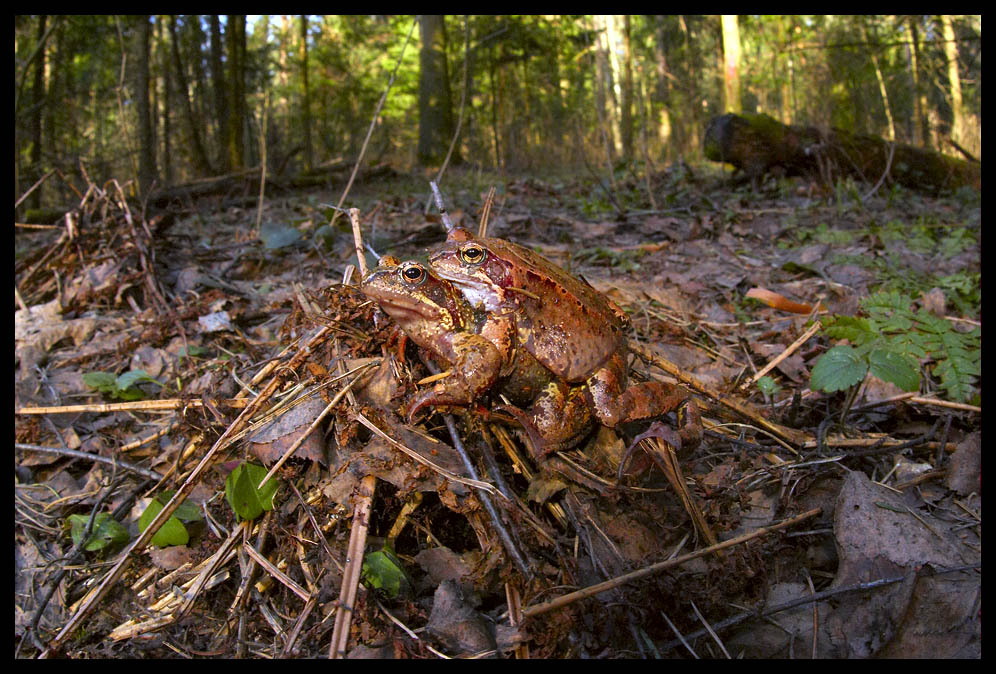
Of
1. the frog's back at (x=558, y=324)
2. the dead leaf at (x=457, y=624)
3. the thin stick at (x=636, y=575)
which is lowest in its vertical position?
the dead leaf at (x=457, y=624)

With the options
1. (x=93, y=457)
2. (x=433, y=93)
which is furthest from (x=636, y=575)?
(x=433, y=93)

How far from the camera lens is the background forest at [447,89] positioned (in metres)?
10.9

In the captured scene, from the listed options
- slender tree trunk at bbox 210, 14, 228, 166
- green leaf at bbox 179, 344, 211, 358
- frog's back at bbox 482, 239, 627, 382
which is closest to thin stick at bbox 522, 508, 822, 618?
frog's back at bbox 482, 239, 627, 382

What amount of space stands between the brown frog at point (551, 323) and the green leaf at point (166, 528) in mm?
1357

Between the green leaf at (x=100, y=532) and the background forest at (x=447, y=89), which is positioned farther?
the background forest at (x=447, y=89)

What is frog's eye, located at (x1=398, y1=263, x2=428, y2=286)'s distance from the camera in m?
1.87

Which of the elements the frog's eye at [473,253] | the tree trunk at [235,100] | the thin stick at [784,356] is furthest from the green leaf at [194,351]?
the tree trunk at [235,100]

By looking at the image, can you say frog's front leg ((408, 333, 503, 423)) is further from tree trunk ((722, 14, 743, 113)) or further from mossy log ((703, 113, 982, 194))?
tree trunk ((722, 14, 743, 113))

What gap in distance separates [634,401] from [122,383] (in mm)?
2548

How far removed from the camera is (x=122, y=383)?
2.82m

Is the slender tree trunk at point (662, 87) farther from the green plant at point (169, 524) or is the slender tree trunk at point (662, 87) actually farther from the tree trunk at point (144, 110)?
A: the green plant at point (169, 524)

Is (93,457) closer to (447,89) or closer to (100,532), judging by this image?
(100,532)

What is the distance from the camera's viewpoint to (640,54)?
2217 centimetres

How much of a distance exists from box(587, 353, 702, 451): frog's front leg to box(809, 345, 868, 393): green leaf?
26.4 inches
